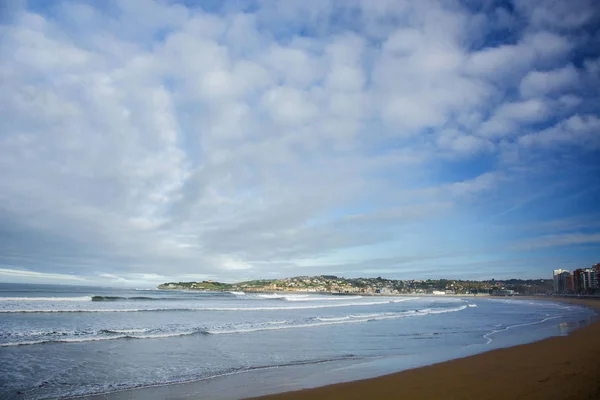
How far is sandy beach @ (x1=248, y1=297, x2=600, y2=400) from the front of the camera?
8004 mm

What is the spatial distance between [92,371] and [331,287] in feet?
569

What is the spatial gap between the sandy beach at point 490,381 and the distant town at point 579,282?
4825 inches

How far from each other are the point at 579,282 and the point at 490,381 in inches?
5608

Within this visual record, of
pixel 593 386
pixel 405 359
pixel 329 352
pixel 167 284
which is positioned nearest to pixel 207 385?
pixel 329 352

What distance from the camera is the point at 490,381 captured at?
30.4ft

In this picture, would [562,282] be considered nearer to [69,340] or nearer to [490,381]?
[490,381]

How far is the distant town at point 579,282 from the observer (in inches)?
4426

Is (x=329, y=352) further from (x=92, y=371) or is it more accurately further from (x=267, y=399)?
(x=92, y=371)

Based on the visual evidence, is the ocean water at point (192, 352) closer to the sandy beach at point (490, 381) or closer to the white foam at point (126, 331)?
the white foam at point (126, 331)

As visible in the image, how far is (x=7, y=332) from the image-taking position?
16812 mm

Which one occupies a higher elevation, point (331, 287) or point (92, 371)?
point (92, 371)

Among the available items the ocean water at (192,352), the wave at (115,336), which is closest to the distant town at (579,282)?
the ocean water at (192,352)

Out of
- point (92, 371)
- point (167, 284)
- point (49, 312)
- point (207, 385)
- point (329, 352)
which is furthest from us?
point (167, 284)

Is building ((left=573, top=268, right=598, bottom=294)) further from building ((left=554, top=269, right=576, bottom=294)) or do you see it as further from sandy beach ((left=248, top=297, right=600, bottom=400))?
sandy beach ((left=248, top=297, right=600, bottom=400))
